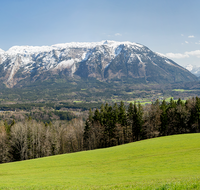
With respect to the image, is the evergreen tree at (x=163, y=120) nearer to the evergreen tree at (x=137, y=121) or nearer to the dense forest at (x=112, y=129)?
the dense forest at (x=112, y=129)

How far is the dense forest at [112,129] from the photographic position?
69.8m

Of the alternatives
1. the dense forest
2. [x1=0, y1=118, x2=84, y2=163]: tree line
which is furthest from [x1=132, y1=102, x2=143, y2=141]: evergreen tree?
[x1=0, y1=118, x2=84, y2=163]: tree line

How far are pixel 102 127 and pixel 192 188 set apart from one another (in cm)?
5976

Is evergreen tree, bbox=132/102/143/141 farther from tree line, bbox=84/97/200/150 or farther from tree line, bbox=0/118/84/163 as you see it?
tree line, bbox=0/118/84/163

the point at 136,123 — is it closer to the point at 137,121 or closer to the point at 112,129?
the point at 137,121

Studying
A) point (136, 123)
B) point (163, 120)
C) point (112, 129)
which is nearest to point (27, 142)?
point (112, 129)

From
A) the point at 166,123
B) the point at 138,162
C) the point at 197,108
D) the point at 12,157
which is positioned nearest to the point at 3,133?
the point at 12,157

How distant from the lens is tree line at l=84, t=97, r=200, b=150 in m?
71.6

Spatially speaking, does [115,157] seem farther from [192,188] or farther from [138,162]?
[192,188]

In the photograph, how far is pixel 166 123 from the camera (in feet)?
243

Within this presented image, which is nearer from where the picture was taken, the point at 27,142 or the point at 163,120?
the point at 27,142

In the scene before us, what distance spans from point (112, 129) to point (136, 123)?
33.4ft

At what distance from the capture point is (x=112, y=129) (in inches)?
2815

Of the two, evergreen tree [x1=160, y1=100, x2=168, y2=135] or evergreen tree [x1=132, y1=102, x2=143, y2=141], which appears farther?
evergreen tree [x1=160, y1=100, x2=168, y2=135]
